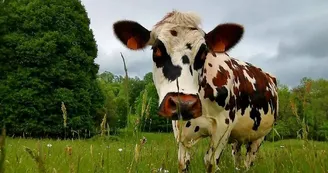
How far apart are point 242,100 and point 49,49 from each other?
1154 inches

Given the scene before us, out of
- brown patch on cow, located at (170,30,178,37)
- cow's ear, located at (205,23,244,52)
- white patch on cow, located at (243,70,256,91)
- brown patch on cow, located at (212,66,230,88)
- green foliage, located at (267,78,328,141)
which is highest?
cow's ear, located at (205,23,244,52)

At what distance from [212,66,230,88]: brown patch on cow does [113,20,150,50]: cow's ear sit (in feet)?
3.44

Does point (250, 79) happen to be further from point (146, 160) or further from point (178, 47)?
point (178, 47)

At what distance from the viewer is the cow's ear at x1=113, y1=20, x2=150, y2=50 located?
17.8 feet

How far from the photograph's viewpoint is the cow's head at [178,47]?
153 inches

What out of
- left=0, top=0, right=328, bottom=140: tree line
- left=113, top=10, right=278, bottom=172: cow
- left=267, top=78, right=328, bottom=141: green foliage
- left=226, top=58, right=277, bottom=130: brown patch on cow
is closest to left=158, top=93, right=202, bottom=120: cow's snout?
left=113, top=10, right=278, bottom=172: cow

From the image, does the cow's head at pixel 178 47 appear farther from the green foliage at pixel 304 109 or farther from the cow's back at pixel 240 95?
the green foliage at pixel 304 109

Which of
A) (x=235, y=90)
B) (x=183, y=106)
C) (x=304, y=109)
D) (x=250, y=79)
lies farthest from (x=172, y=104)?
(x=250, y=79)

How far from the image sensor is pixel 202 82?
17.6ft

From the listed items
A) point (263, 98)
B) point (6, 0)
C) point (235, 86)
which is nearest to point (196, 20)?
point (235, 86)

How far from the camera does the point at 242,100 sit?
20.4ft

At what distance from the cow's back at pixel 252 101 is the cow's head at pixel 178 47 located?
0.90 m

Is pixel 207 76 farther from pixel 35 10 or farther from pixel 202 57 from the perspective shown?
pixel 35 10

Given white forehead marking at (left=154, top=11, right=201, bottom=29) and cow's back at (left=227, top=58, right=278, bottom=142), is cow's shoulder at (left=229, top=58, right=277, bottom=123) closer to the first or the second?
cow's back at (left=227, top=58, right=278, bottom=142)
